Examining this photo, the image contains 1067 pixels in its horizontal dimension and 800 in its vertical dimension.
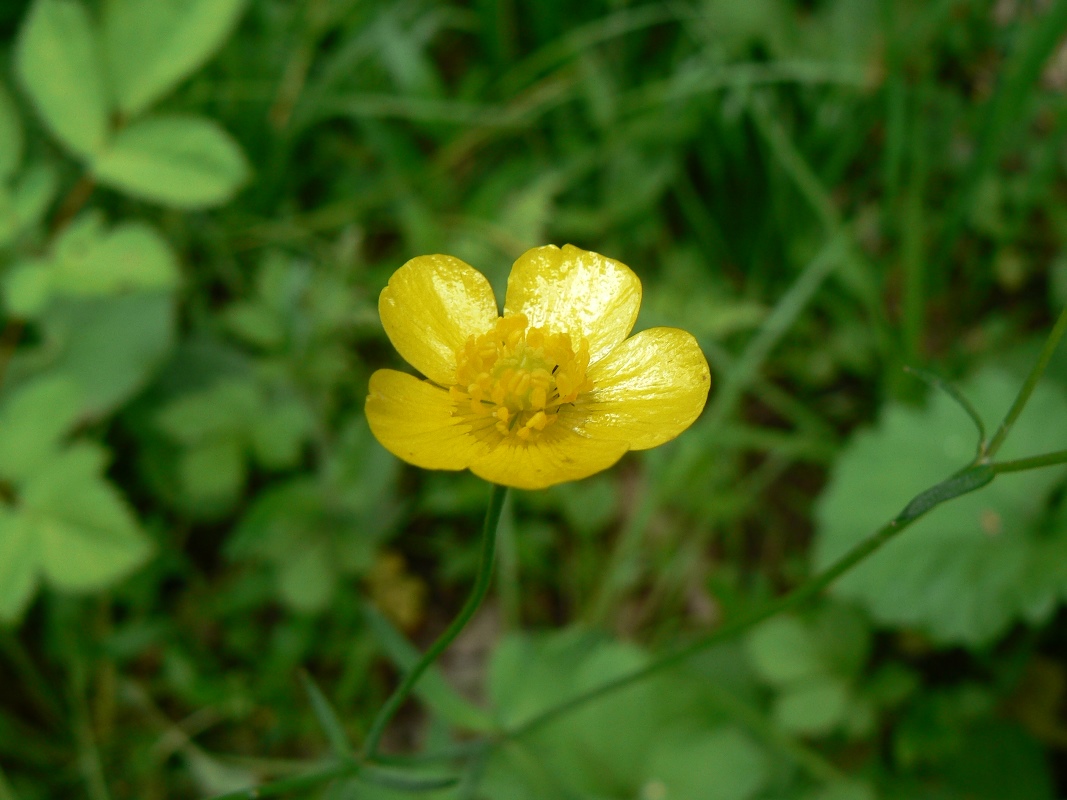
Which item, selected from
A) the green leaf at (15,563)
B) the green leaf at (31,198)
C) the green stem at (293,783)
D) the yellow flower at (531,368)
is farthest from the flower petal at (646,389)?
the green leaf at (31,198)

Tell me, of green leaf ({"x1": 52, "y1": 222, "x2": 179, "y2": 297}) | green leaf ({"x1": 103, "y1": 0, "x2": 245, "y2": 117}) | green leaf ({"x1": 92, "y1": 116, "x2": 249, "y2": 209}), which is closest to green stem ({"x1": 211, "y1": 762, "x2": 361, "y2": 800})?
green leaf ({"x1": 52, "y1": 222, "x2": 179, "y2": 297})

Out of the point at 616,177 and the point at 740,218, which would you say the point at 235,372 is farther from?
the point at 740,218

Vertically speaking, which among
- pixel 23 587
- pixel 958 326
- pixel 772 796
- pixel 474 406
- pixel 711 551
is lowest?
pixel 772 796

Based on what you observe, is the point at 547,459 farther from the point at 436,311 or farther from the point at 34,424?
the point at 34,424

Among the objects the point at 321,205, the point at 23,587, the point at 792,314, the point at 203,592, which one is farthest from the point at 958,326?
the point at 23,587

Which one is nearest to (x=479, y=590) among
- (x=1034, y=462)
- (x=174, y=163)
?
(x=1034, y=462)

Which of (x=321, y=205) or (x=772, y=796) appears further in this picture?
(x=321, y=205)

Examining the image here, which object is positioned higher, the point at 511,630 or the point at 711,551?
the point at 711,551

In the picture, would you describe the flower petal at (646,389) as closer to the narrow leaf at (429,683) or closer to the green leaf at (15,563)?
the narrow leaf at (429,683)
